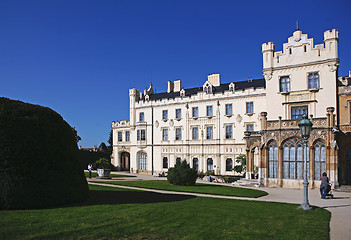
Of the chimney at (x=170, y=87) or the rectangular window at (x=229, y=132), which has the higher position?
the chimney at (x=170, y=87)

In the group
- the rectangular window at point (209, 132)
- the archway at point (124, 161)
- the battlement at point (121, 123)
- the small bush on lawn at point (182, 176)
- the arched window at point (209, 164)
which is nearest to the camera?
the small bush on lawn at point (182, 176)

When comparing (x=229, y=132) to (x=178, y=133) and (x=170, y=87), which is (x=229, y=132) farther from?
(x=170, y=87)

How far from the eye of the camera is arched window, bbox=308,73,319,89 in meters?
30.4

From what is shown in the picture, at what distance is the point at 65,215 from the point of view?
1062 centimetres

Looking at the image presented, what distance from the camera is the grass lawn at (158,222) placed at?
875cm

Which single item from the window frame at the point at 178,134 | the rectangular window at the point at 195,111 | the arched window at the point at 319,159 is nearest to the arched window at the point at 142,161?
the window frame at the point at 178,134

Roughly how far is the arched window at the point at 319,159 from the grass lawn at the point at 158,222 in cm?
1236

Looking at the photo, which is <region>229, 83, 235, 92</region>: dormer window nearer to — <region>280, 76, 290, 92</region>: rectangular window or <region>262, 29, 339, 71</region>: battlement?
<region>262, 29, 339, 71</region>: battlement

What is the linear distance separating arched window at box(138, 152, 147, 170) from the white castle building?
163 millimetres

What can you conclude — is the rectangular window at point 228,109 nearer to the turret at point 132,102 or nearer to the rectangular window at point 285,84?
the rectangular window at point 285,84

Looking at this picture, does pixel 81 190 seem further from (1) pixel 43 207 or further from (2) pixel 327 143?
(2) pixel 327 143

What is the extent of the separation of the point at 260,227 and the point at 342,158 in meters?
19.8

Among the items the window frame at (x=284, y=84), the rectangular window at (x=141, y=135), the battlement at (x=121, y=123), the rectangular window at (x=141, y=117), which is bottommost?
the rectangular window at (x=141, y=135)

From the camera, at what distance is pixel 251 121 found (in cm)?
3909
